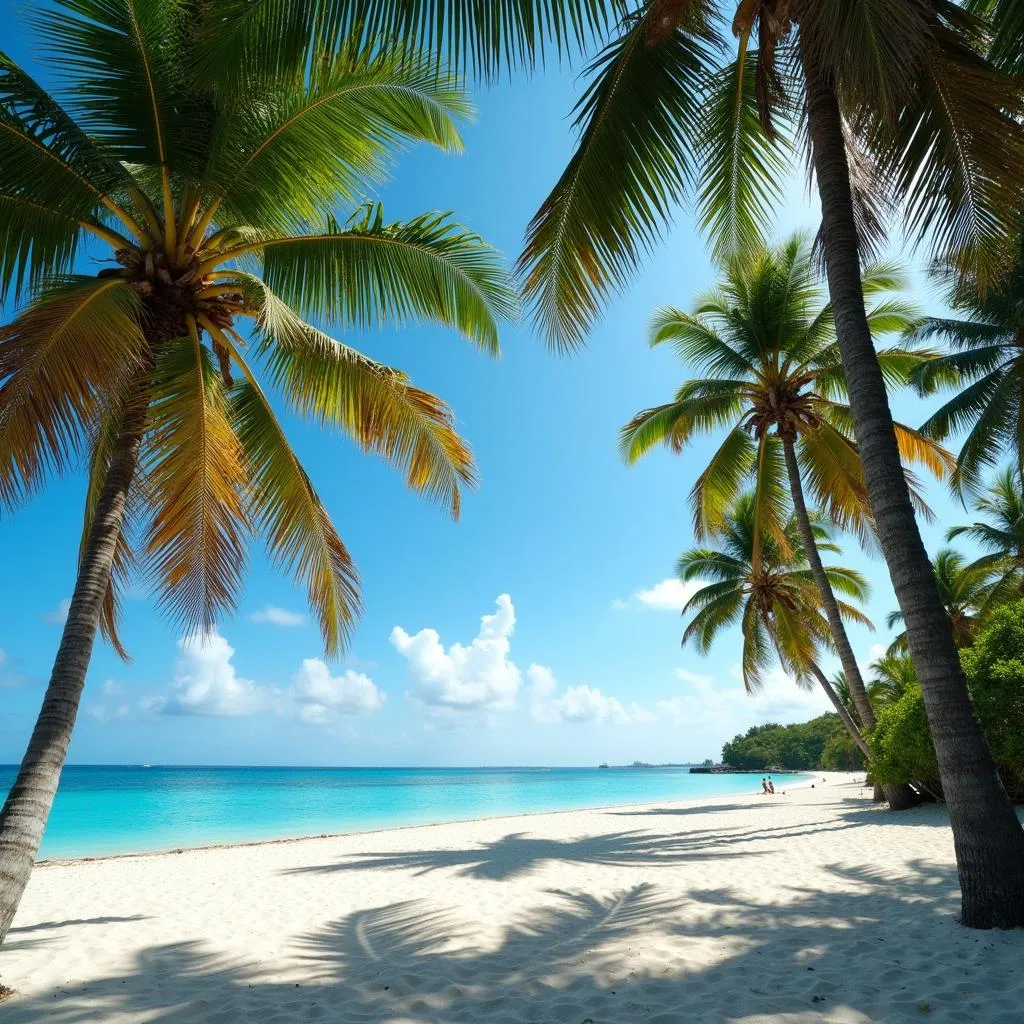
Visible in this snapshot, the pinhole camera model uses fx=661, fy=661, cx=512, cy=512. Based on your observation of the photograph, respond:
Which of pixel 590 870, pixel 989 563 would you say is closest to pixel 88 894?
pixel 590 870

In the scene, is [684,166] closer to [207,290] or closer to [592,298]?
[592,298]

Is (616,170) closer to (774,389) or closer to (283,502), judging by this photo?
(283,502)

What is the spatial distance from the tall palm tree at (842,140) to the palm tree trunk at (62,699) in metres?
3.11

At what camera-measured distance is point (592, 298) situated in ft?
19.0

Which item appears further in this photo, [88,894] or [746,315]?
[746,315]

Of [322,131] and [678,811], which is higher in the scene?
[322,131]

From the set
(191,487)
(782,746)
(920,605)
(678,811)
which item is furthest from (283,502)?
(782,746)

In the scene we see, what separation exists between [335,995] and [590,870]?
521 cm

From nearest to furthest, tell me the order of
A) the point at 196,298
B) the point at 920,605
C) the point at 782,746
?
the point at 920,605 → the point at 196,298 → the point at 782,746

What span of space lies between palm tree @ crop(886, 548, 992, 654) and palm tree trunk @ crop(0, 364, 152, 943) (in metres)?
26.3

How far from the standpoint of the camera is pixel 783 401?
1227cm

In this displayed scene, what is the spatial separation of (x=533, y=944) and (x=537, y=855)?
5.52m

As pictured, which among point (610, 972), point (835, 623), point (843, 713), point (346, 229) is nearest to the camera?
point (610, 972)

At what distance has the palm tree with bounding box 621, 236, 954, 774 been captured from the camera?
466 inches
